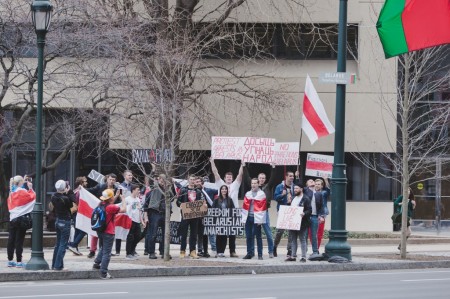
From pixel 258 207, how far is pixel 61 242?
5.80 m

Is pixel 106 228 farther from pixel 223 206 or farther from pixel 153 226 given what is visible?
pixel 223 206

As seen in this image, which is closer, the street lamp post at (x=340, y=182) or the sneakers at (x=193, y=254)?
the sneakers at (x=193, y=254)

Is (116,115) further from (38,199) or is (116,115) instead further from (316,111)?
(38,199)

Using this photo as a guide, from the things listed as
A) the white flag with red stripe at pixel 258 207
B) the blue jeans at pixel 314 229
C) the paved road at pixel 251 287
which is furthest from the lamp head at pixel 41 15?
the blue jeans at pixel 314 229

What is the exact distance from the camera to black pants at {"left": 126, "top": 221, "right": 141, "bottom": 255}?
25156 millimetres

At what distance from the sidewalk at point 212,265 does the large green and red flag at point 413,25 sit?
757 cm

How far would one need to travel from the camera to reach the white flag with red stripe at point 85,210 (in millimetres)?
24844

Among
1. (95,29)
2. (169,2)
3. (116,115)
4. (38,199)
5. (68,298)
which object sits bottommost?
(68,298)

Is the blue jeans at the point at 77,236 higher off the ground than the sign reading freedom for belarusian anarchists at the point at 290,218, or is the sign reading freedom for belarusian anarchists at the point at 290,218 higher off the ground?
the sign reading freedom for belarusian anarchists at the point at 290,218

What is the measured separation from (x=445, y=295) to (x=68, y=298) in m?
6.11

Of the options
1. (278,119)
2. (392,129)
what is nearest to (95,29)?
(278,119)

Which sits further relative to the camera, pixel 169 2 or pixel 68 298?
pixel 169 2

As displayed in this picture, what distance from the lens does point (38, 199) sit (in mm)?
22188

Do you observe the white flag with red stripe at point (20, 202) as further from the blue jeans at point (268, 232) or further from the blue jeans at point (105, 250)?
the blue jeans at point (268, 232)
